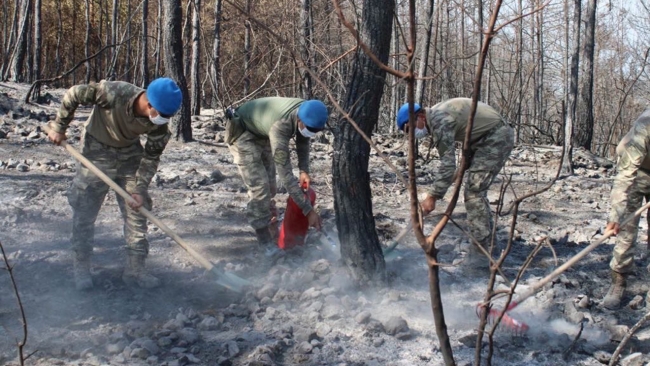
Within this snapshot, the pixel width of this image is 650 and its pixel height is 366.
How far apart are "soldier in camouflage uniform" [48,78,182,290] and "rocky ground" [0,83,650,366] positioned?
0.92 feet

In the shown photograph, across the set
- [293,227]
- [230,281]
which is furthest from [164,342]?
[293,227]

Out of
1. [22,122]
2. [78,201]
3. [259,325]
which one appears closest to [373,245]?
[259,325]

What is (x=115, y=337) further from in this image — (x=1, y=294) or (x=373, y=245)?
(x=373, y=245)

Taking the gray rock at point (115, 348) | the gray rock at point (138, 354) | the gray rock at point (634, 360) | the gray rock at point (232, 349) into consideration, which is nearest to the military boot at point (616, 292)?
the gray rock at point (634, 360)

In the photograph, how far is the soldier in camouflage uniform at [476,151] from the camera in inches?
193

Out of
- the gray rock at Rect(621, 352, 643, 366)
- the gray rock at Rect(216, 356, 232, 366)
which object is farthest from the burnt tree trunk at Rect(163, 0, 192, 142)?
the gray rock at Rect(621, 352, 643, 366)

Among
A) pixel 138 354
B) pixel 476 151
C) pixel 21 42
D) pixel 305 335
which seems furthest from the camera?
pixel 21 42

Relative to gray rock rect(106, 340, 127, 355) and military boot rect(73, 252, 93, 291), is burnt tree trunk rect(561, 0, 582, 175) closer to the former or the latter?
military boot rect(73, 252, 93, 291)

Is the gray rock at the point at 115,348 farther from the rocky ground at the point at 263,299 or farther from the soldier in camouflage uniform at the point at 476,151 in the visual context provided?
the soldier in camouflage uniform at the point at 476,151

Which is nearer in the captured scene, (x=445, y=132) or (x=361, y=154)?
(x=361, y=154)

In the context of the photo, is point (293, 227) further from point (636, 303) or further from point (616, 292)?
point (636, 303)

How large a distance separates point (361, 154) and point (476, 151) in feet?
4.36

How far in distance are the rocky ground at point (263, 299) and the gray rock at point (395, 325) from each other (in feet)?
0.04

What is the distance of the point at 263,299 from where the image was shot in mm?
4414
